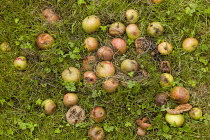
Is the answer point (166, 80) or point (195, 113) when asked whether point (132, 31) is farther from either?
point (195, 113)

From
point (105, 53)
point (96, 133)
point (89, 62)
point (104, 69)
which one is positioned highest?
point (105, 53)

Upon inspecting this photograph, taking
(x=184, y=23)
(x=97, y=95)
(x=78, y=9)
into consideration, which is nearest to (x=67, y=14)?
(x=78, y=9)

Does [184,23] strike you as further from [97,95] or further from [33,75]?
[33,75]

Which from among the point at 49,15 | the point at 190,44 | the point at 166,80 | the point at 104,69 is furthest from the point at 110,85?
the point at 49,15

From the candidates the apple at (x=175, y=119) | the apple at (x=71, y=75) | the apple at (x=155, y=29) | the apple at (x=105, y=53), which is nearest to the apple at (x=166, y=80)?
the apple at (x=175, y=119)

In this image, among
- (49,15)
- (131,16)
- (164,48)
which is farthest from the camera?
(49,15)

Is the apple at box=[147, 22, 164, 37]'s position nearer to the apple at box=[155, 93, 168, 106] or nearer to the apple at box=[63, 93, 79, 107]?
the apple at box=[155, 93, 168, 106]

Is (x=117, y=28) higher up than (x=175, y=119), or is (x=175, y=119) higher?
(x=117, y=28)
